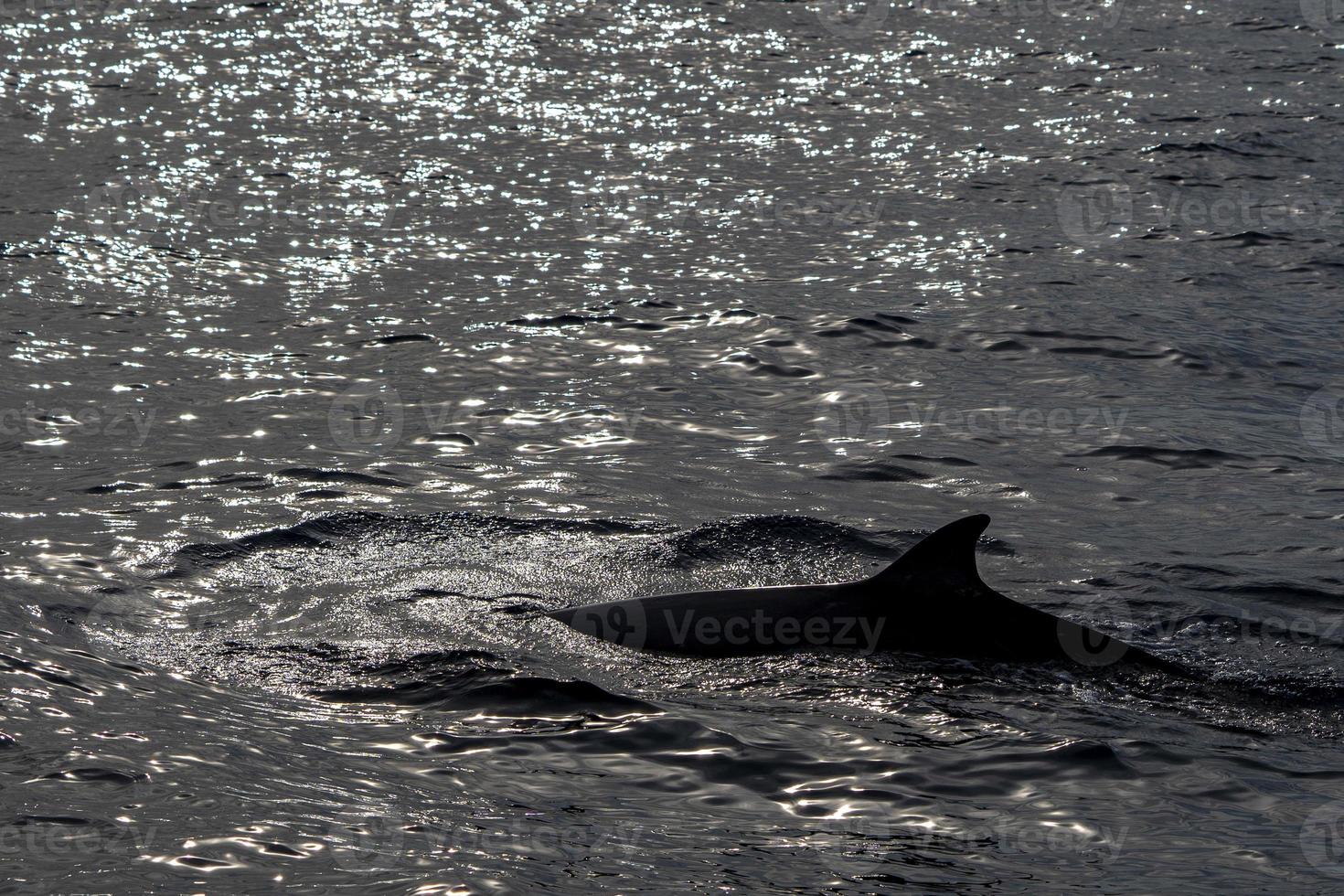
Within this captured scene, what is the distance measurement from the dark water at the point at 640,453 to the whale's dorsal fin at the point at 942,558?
0.49 metres

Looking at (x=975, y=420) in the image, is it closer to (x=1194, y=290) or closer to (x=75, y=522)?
(x=1194, y=290)

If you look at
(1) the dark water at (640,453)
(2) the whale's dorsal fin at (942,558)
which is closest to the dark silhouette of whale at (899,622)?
(2) the whale's dorsal fin at (942,558)

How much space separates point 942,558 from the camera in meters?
8.76

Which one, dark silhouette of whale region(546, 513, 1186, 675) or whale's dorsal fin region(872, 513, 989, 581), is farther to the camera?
dark silhouette of whale region(546, 513, 1186, 675)

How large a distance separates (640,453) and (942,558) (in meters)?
4.63

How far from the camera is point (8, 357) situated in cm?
1494

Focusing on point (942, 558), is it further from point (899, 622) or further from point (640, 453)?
point (640, 453)

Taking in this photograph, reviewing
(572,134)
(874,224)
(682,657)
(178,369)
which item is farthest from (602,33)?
(682,657)

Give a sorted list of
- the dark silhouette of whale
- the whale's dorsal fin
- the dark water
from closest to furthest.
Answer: the dark water
the whale's dorsal fin
the dark silhouette of whale

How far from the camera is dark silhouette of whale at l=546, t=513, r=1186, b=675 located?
28.9ft

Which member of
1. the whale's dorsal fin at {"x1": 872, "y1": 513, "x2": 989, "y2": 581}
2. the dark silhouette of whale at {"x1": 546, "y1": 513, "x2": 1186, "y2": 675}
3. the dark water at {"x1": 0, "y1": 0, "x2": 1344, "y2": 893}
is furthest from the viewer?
the dark silhouette of whale at {"x1": 546, "y1": 513, "x2": 1186, "y2": 675}

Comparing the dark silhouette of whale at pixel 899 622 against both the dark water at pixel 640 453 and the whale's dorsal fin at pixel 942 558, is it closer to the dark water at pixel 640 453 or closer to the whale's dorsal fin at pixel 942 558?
the whale's dorsal fin at pixel 942 558

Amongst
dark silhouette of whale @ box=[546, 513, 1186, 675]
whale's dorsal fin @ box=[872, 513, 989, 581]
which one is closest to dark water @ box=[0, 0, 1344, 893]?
dark silhouette of whale @ box=[546, 513, 1186, 675]

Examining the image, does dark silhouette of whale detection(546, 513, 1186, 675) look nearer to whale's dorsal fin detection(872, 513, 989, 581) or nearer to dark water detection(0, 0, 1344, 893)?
whale's dorsal fin detection(872, 513, 989, 581)
